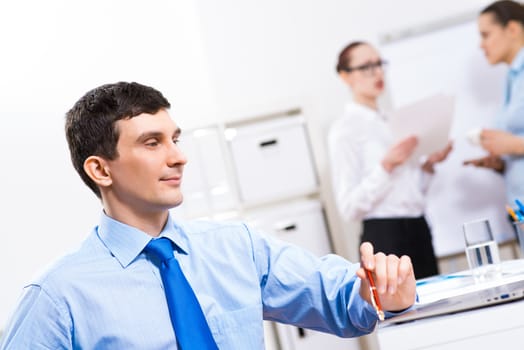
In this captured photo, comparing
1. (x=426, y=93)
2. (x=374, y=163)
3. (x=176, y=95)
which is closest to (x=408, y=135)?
(x=374, y=163)

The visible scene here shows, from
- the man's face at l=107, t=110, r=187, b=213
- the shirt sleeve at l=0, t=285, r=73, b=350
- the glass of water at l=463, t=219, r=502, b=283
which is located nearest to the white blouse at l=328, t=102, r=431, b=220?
the glass of water at l=463, t=219, r=502, b=283

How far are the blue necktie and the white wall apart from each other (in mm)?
1998

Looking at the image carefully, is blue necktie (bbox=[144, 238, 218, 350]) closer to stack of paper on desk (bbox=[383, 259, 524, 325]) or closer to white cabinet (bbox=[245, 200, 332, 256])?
stack of paper on desk (bbox=[383, 259, 524, 325])

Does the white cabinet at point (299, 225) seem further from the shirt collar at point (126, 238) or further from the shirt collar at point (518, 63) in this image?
the shirt collar at point (126, 238)

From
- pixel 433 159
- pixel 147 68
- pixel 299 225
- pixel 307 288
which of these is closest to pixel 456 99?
pixel 433 159

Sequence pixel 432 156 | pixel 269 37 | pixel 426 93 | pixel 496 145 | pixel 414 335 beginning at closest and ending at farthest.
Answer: pixel 414 335
pixel 496 145
pixel 432 156
pixel 426 93
pixel 269 37

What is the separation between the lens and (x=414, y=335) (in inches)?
46.0

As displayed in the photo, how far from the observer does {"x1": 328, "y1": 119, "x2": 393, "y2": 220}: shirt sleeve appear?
9.05 feet

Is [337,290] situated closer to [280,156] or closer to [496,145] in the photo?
[496,145]

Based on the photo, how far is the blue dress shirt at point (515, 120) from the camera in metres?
2.74

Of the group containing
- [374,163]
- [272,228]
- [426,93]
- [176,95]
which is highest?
[176,95]

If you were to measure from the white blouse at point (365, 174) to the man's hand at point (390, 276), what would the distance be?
161 centimetres

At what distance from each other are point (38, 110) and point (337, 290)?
7.51ft

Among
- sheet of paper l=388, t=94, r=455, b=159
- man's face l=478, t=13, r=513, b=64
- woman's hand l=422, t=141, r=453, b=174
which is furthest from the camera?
woman's hand l=422, t=141, r=453, b=174
